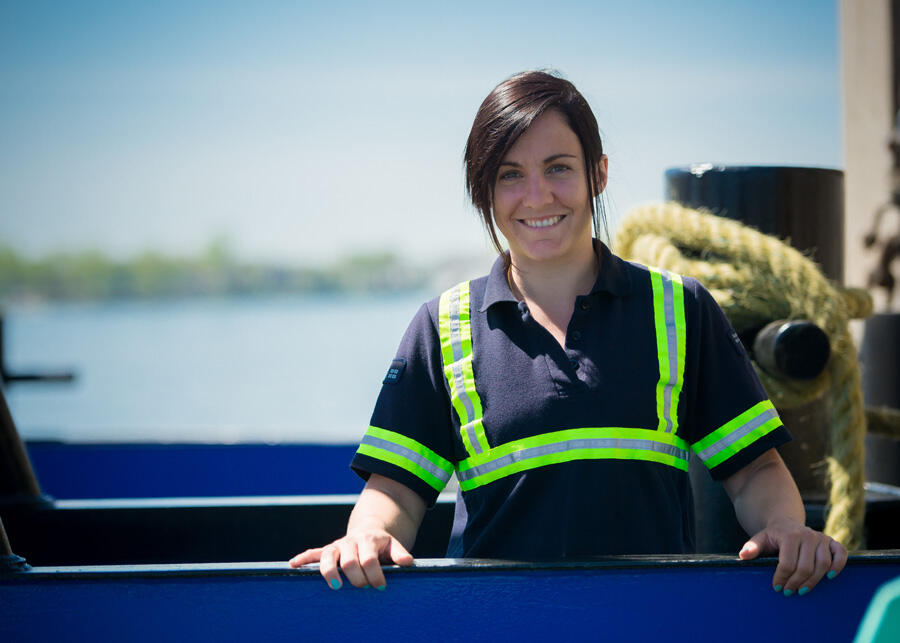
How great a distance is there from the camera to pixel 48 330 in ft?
113

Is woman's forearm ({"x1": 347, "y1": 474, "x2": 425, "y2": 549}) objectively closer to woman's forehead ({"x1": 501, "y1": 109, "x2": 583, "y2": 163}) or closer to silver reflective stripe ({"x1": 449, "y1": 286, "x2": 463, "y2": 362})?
silver reflective stripe ({"x1": 449, "y1": 286, "x2": 463, "y2": 362})

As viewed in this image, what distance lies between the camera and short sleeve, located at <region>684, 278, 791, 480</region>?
1413mm

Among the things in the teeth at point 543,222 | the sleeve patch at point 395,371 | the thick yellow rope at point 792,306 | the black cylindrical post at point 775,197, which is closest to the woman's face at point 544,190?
the teeth at point 543,222

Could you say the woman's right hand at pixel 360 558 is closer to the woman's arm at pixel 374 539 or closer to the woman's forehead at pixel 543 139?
the woman's arm at pixel 374 539

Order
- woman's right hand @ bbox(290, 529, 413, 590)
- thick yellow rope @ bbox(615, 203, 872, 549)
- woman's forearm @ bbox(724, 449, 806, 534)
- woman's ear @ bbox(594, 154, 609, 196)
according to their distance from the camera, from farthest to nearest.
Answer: thick yellow rope @ bbox(615, 203, 872, 549)
woman's ear @ bbox(594, 154, 609, 196)
woman's forearm @ bbox(724, 449, 806, 534)
woman's right hand @ bbox(290, 529, 413, 590)

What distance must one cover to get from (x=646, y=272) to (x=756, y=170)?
2.34ft

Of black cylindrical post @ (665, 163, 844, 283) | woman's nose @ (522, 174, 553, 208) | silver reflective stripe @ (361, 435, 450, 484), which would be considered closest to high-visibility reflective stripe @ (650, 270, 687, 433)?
woman's nose @ (522, 174, 553, 208)

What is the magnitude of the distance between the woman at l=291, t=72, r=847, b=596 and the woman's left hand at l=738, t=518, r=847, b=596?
5cm

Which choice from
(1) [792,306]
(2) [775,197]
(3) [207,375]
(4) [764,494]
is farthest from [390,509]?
(3) [207,375]

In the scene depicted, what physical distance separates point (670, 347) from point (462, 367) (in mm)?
291

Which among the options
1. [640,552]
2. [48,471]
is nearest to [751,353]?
[640,552]

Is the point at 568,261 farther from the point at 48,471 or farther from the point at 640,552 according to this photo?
the point at 48,471

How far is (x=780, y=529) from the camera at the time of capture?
1.31 metres

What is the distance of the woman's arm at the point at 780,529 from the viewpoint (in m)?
1.26
